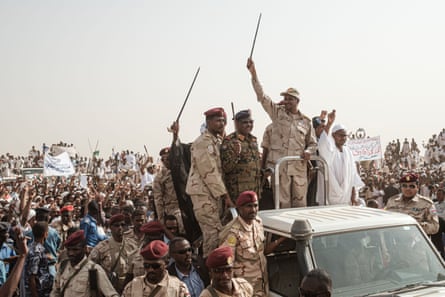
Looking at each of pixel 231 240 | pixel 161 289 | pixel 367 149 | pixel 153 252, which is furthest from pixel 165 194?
pixel 367 149

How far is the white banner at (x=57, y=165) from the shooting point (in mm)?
16219

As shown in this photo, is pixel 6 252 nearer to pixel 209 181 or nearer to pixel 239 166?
pixel 209 181

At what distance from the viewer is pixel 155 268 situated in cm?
372

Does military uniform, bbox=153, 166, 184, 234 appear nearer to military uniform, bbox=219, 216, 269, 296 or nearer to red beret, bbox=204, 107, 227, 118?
red beret, bbox=204, 107, 227, 118

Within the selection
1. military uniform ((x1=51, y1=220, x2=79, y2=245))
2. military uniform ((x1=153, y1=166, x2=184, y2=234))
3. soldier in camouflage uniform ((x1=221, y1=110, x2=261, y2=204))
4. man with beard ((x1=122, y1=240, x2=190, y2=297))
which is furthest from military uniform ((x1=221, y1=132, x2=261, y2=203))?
military uniform ((x1=51, y1=220, x2=79, y2=245))

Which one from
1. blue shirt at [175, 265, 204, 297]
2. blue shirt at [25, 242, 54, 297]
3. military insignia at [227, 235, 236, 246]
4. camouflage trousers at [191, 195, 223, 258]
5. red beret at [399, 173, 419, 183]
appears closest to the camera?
military insignia at [227, 235, 236, 246]

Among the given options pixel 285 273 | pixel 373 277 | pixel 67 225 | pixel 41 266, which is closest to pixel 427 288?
pixel 373 277

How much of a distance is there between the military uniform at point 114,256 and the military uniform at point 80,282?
0.70 m

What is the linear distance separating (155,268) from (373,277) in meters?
1.68

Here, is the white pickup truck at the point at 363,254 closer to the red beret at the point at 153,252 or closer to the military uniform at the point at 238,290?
the military uniform at the point at 238,290

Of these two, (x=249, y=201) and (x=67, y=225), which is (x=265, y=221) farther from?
(x=67, y=225)

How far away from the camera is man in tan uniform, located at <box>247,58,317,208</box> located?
5.52 m

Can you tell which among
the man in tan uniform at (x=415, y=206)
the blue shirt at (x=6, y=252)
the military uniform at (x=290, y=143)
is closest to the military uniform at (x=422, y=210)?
the man in tan uniform at (x=415, y=206)

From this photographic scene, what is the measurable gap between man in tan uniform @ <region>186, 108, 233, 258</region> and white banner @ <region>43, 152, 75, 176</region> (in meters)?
12.3
